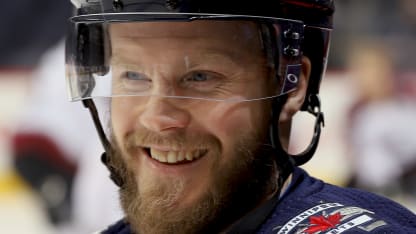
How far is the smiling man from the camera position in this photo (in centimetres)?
170

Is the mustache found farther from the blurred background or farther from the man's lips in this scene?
the blurred background

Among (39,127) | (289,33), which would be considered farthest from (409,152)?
(289,33)

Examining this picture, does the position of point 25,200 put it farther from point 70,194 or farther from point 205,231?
point 205,231

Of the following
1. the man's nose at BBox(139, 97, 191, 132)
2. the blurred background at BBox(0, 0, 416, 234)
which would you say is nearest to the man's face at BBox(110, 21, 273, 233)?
the man's nose at BBox(139, 97, 191, 132)

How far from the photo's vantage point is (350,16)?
438cm

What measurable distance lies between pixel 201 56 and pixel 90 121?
8.90 feet

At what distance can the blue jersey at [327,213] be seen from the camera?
5.12ft

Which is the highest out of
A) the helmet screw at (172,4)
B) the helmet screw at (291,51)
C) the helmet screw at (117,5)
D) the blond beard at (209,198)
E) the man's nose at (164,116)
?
the helmet screw at (172,4)

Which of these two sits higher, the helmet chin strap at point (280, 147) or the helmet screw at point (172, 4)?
the helmet screw at point (172, 4)

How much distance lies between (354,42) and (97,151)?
119 cm

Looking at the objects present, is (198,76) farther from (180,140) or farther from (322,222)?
(322,222)

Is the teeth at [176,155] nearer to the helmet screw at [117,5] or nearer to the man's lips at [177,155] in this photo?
the man's lips at [177,155]

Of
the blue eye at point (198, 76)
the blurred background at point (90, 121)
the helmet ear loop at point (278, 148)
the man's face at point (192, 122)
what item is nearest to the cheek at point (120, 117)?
the man's face at point (192, 122)

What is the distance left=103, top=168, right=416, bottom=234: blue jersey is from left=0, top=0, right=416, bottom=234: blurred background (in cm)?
229
